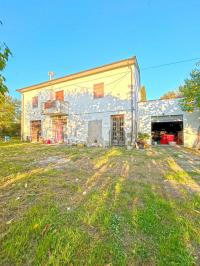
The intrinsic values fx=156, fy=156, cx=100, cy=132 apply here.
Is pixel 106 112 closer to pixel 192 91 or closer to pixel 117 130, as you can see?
pixel 117 130

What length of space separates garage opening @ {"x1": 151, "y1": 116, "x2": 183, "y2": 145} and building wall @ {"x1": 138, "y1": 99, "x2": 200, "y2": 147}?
1.80 feet

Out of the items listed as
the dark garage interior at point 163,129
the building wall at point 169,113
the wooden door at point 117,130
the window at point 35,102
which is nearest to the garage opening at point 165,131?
the dark garage interior at point 163,129

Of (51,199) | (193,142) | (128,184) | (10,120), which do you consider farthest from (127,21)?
(10,120)

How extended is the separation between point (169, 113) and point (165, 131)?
3.85m

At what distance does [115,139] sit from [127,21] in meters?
8.69

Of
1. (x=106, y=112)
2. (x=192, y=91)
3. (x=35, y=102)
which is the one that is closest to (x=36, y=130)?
(x=35, y=102)

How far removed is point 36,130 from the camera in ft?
56.6

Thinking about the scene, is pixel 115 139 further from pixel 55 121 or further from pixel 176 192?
pixel 176 192

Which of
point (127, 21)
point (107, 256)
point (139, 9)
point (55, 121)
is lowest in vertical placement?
point (107, 256)

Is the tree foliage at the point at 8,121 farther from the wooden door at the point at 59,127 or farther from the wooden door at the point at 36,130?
the wooden door at the point at 59,127

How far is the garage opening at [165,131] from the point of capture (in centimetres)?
1272

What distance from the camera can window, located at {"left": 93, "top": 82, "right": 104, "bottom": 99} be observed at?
13.1 meters

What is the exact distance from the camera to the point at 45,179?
144 inches

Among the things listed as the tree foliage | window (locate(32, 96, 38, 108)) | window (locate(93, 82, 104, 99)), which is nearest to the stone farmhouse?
window (locate(93, 82, 104, 99))
